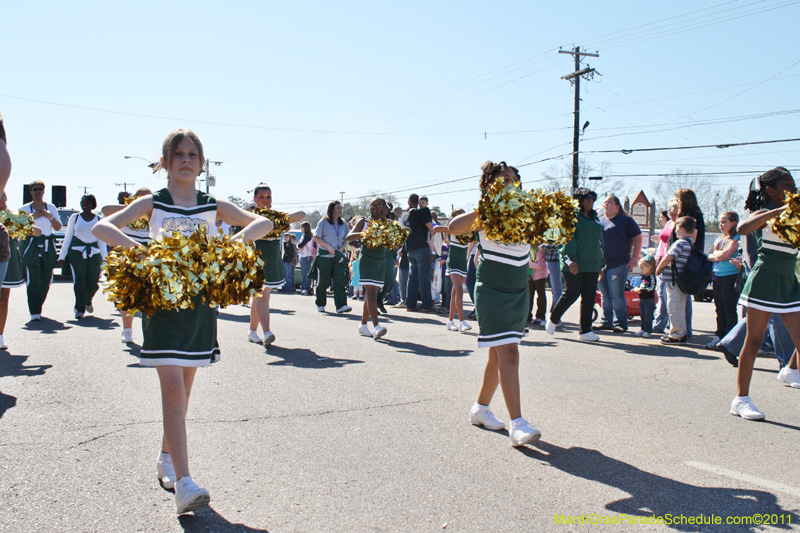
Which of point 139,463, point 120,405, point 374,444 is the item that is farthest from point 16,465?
point 374,444

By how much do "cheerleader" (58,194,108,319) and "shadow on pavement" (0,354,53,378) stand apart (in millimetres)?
3406

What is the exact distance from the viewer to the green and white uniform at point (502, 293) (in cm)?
459

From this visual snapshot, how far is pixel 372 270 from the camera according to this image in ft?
31.6

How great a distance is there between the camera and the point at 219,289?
344 cm

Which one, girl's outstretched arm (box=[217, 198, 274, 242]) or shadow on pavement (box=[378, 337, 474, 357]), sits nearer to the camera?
girl's outstretched arm (box=[217, 198, 274, 242])

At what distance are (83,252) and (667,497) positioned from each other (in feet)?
32.3

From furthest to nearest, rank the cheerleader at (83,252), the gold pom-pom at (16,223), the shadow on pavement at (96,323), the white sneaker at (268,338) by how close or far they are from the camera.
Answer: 1. the cheerleader at (83,252)
2. the shadow on pavement at (96,323)
3. the gold pom-pom at (16,223)
4. the white sneaker at (268,338)

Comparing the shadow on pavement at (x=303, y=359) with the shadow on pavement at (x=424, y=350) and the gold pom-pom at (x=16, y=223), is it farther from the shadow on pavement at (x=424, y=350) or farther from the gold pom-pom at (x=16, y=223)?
the gold pom-pom at (x=16, y=223)

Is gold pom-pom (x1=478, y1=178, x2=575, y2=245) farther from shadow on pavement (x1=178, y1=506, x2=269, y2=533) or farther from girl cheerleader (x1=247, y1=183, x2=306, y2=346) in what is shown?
girl cheerleader (x1=247, y1=183, x2=306, y2=346)

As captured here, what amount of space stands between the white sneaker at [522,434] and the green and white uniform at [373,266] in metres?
5.29

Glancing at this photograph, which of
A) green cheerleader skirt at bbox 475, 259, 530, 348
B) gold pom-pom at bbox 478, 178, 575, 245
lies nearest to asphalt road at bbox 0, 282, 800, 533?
green cheerleader skirt at bbox 475, 259, 530, 348

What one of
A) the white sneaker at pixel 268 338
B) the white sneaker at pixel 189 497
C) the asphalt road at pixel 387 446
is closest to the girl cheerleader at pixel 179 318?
the white sneaker at pixel 189 497

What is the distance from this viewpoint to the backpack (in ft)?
29.3

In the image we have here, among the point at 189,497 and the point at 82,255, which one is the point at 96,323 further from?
the point at 189,497
